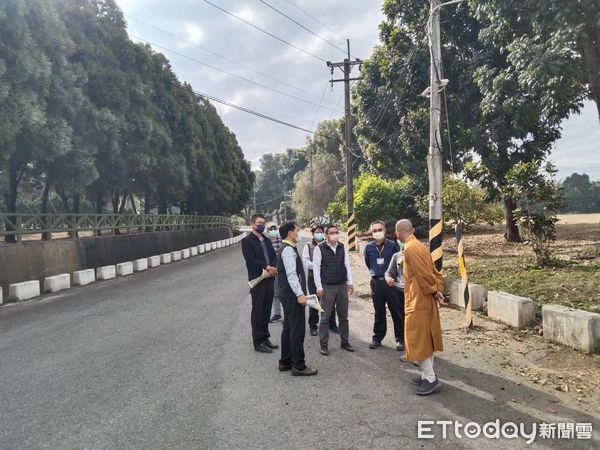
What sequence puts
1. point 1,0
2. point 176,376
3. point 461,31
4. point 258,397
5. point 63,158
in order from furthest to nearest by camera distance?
point 461,31 < point 63,158 < point 1,0 < point 176,376 < point 258,397

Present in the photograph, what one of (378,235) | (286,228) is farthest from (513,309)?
(286,228)

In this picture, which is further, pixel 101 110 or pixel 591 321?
pixel 101 110

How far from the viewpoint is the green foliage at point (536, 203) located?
9.58 meters

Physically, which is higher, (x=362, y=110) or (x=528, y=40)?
(x=362, y=110)

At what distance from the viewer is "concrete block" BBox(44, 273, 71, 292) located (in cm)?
1188

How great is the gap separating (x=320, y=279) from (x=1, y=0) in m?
10.8

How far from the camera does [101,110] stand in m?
15.5

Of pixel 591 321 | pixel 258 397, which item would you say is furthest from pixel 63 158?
pixel 591 321

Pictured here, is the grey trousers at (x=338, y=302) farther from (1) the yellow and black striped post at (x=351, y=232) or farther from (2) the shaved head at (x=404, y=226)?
(1) the yellow and black striped post at (x=351, y=232)

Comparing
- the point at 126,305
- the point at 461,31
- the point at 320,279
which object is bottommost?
the point at 126,305

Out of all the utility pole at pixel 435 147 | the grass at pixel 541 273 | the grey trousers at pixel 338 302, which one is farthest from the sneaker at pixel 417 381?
the utility pole at pixel 435 147

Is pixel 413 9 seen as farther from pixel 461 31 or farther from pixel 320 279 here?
pixel 320 279

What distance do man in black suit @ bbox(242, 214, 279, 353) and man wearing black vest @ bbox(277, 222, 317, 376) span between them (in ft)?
2.37

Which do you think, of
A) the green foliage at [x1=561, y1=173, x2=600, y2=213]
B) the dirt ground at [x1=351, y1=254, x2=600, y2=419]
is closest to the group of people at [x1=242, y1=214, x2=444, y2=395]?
the dirt ground at [x1=351, y1=254, x2=600, y2=419]
